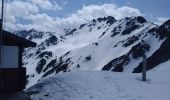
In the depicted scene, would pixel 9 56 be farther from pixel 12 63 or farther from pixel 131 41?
pixel 131 41

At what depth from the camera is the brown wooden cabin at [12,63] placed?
2380cm

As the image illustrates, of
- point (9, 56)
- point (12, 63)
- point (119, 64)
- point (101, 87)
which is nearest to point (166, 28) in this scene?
point (119, 64)

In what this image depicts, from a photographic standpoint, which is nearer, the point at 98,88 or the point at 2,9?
the point at 2,9

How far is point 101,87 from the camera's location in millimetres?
23781

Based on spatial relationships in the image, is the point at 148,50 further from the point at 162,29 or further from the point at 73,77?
the point at 73,77

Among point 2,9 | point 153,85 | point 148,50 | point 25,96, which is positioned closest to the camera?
point 2,9

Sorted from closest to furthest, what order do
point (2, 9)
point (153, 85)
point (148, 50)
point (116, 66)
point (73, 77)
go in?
point (2, 9) < point (153, 85) < point (73, 77) < point (116, 66) < point (148, 50)

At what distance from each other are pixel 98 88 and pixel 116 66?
97793 millimetres

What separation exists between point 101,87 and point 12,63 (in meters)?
6.41

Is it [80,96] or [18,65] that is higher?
[18,65]

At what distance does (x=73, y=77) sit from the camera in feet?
89.4

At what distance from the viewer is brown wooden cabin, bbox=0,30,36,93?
23797 millimetres

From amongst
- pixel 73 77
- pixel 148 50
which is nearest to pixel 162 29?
pixel 148 50

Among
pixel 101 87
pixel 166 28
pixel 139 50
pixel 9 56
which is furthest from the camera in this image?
pixel 139 50
